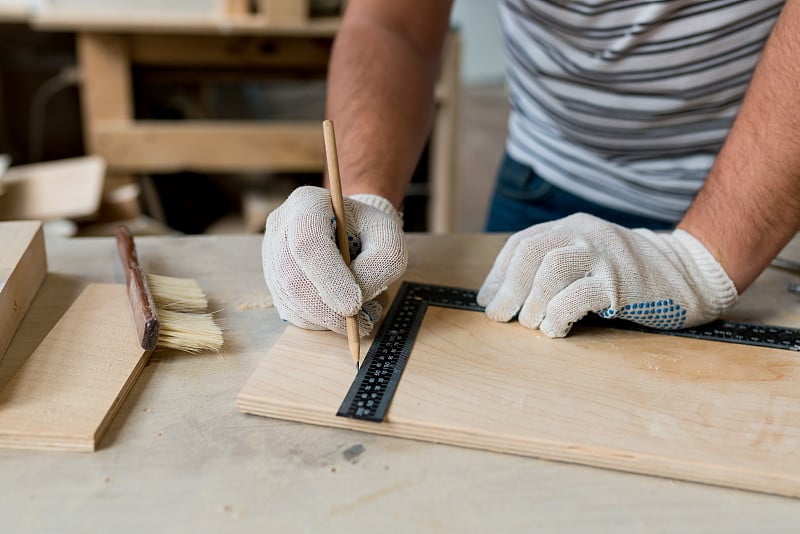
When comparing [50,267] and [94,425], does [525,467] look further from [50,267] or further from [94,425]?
[50,267]

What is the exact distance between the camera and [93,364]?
838 millimetres

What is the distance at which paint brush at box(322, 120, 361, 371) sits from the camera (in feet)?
2.77

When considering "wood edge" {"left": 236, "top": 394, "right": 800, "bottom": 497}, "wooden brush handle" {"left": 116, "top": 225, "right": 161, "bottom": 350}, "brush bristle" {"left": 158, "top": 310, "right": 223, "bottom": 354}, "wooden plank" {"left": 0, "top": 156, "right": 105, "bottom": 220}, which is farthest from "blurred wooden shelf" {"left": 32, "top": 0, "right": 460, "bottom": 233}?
"wood edge" {"left": 236, "top": 394, "right": 800, "bottom": 497}

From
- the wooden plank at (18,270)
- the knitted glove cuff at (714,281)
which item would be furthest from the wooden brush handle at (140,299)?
the knitted glove cuff at (714,281)

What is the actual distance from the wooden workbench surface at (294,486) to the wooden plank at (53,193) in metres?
1.16

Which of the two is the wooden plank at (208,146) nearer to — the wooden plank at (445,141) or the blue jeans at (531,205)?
the wooden plank at (445,141)

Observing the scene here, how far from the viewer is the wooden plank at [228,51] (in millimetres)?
2562

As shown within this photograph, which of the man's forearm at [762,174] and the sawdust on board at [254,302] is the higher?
the man's forearm at [762,174]

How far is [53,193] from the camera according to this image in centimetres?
196

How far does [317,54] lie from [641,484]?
2322mm

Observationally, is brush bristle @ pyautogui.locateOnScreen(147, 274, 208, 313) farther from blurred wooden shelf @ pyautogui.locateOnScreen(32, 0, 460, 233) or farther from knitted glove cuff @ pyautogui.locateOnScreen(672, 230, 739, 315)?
blurred wooden shelf @ pyautogui.locateOnScreen(32, 0, 460, 233)

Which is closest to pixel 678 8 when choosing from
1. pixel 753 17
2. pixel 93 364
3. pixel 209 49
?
pixel 753 17

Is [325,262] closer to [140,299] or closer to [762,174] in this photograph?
[140,299]

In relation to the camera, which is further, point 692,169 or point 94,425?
point 692,169
